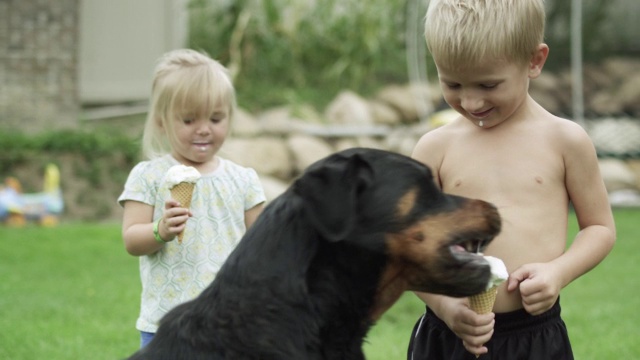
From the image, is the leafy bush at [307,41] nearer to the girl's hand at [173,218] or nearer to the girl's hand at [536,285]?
the girl's hand at [173,218]

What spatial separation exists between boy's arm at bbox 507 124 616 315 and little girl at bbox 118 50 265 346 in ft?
5.01

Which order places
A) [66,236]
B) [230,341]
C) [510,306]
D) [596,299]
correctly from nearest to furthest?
[230,341] → [510,306] → [596,299] → [66,236]

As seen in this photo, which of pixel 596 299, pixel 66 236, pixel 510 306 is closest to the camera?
pixel 510 306

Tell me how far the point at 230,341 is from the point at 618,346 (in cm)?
449

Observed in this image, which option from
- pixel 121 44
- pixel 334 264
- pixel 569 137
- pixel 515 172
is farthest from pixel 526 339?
pixel 121 44

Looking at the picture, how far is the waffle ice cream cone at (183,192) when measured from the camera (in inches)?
172

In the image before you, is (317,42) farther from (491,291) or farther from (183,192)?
(491,291)

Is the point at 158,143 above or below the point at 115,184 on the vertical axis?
above

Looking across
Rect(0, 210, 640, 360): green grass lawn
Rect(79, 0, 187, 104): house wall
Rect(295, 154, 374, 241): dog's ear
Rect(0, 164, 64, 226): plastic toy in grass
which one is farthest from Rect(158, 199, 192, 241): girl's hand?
Rect(79, 0, 187, 104): house wall

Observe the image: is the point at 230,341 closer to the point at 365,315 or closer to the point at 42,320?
the point at 365,315

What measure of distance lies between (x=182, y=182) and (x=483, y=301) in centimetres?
141

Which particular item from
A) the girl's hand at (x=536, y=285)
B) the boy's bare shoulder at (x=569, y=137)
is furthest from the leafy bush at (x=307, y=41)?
the girl's hand at (x=536, y=285)

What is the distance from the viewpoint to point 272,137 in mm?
14086

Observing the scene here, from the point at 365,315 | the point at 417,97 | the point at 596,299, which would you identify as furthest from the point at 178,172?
the point at 417,97
